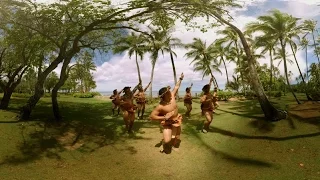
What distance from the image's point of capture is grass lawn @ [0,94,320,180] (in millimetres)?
9125

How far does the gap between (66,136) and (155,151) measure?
471cm

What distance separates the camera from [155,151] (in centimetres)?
1142

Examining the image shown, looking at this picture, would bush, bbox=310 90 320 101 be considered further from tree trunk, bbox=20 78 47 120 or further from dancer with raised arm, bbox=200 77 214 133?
tree trunk, bbox=20 78 47 120

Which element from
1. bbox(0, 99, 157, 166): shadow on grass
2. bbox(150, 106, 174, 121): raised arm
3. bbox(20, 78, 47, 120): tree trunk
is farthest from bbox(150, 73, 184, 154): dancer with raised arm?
bbox(20, 78, 47, 120): tree trunk

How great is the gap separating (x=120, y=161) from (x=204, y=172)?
10.3 ft

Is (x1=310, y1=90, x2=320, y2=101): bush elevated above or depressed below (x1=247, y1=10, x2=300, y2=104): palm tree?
below

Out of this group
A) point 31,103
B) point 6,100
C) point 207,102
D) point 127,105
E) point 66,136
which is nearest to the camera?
point 207,102

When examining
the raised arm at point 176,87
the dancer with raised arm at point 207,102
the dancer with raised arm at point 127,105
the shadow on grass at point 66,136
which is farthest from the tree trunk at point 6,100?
the raised arm at point 176,87

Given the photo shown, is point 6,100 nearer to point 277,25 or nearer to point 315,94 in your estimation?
point 277,25

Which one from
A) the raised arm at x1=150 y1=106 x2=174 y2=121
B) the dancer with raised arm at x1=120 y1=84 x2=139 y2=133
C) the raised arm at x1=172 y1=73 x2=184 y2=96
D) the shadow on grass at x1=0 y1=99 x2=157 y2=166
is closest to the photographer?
the raised arm at x1=150 y1=106 x2=174 y2=121

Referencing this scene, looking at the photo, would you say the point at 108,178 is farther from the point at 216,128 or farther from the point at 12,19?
the point at 12,19

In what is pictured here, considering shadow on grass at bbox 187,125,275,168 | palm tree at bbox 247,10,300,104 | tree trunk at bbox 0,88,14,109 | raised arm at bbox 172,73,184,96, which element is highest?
palm tree at bbox 247,10,300,104

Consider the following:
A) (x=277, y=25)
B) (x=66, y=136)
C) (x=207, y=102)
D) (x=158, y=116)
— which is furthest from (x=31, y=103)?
(x=277, y=25)

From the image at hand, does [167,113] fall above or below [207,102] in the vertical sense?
below
